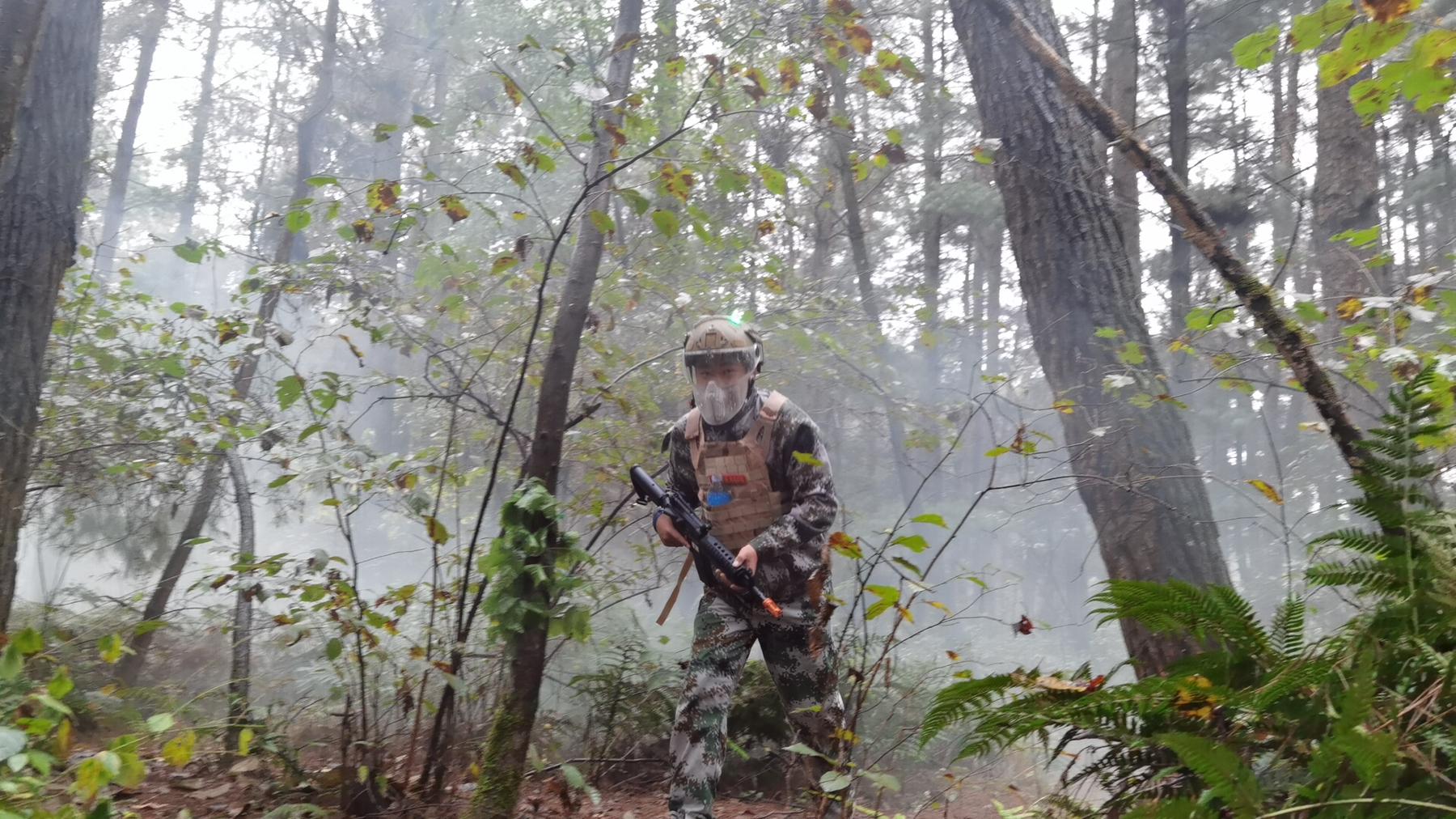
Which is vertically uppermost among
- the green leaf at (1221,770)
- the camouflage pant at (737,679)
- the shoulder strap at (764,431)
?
the shoulder strap at (764,431)

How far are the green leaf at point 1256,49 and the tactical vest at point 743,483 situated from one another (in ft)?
6.49

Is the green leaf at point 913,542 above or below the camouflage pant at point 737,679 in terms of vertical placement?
above

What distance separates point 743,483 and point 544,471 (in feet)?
2.87

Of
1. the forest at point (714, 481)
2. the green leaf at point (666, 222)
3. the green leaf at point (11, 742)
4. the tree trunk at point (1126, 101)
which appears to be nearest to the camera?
the forest at point (714, 481)

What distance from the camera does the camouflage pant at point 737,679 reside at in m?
3.31

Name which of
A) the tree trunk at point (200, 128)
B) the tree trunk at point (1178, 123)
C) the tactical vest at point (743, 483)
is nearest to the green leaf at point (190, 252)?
the tactical vest at point (743, 483)

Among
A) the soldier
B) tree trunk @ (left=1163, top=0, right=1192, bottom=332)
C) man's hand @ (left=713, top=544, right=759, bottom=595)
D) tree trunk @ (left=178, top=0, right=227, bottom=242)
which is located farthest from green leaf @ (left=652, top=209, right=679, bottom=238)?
tree trunk @ (left=178, top=0, right=227, bottom=242)

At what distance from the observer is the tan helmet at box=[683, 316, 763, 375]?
367cm

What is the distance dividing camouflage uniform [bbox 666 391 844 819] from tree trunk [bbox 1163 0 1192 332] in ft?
19.7

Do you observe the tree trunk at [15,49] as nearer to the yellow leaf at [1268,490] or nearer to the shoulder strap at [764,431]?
the shoulder strap at [764,431]

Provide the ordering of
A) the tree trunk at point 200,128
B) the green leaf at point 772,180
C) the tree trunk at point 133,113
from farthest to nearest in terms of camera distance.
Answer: the tree trunk at point 200,128 < the tree trunk at point 133,113 < the green leaf at point 772,180

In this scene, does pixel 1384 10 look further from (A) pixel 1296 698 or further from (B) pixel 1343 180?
(B) pixel 1343 180

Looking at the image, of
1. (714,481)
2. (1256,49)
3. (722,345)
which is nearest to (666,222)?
(722,345)

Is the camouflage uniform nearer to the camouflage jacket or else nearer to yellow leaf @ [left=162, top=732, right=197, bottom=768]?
the camouflage jacket
